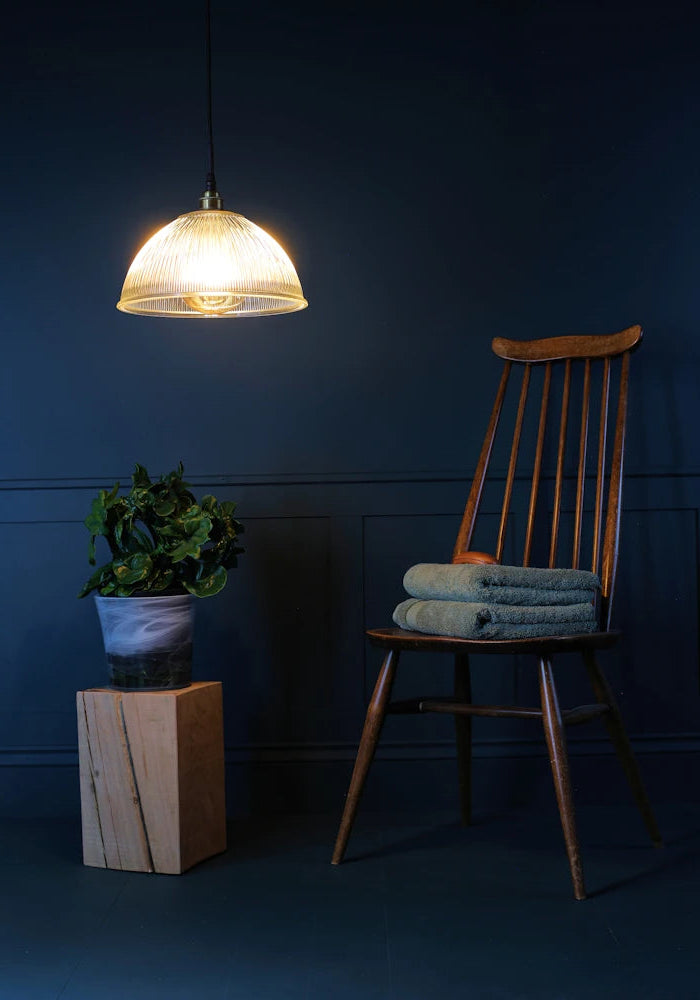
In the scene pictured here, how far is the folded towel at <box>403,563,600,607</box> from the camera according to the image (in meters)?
1.85

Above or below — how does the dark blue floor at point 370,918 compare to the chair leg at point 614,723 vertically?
below

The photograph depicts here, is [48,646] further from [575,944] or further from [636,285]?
[636,285]

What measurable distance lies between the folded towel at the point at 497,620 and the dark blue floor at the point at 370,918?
46 centimetres

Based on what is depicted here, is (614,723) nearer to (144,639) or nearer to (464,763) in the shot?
(464,763)

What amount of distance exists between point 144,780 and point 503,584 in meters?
0.80

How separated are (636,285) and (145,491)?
1.28 metres

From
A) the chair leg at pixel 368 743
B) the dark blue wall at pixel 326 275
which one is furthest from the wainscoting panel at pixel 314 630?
the chair leg at pixel 368 743

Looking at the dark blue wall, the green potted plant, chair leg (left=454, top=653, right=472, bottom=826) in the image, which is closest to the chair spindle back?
the dark blue wall

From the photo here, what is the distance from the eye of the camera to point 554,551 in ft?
6.98

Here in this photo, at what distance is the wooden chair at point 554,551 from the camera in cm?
183

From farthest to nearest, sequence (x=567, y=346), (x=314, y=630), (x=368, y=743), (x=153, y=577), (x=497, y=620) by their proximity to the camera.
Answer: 1. (x=314, y=630)
2. (x=567, y=346)
3. (x=153, y=577)
4. (x=368, y=743)
5. (x=497, y=620)

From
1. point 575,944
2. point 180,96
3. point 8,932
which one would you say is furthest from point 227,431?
point 575,944

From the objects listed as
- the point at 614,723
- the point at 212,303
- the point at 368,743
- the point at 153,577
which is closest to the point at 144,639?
the point at 153,577

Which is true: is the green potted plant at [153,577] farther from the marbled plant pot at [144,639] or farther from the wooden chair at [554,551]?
the wooden chair at [554,551]
